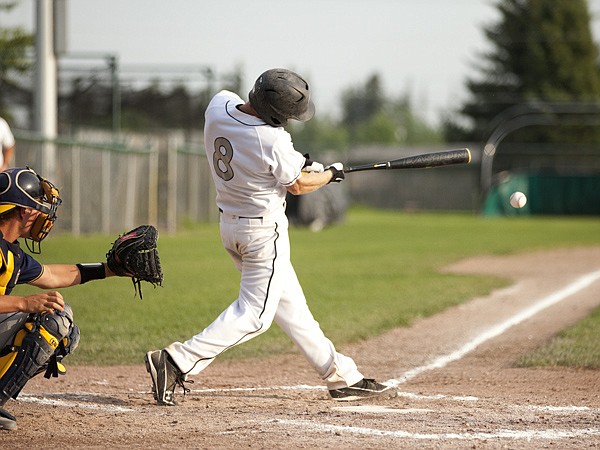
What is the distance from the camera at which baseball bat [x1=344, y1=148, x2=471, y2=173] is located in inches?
234

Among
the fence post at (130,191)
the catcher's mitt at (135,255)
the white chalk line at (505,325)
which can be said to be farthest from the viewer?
the fence post at (130,191)

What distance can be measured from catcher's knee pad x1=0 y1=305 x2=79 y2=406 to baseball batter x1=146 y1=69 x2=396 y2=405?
66 cm

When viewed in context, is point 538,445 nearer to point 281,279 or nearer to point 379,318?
point 281,279

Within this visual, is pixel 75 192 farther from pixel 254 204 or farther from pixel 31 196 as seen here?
pixel 31 196

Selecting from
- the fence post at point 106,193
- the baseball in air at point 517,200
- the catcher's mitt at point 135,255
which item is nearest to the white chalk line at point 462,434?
the catcher's mitt at point 135,255

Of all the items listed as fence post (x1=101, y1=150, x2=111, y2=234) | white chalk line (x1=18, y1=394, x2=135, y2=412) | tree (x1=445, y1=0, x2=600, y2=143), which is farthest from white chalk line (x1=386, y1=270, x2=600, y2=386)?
tree (x1=445, y1=0, x2=600, y2=143)

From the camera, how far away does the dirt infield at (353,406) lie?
4.57m

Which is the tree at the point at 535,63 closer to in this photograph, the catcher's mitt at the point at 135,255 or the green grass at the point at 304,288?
the green grass at the point at 304,288

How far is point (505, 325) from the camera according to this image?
29.7 feet

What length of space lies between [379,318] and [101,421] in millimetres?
4688

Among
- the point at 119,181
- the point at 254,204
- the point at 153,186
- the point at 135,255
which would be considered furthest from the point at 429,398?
the point at 153,186

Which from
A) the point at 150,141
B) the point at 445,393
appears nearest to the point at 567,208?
the point at 150,141

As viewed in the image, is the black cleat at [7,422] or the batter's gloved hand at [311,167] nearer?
the black cleat at [7,422]

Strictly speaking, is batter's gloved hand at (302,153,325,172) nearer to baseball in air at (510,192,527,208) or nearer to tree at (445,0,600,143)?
baseball in air at (510,192,527,208)
